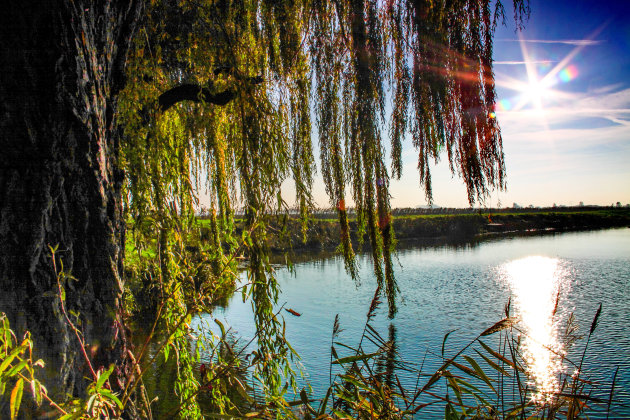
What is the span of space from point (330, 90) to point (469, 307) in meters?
7.48

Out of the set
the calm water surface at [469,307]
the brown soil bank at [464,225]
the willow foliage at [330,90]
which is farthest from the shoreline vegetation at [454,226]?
the willow foliage at [330,90]

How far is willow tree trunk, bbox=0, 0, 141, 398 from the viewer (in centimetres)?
157

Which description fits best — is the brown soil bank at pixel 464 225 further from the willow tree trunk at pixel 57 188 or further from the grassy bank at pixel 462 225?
the willow tree trunk at pixel 57 188

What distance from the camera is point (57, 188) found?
5.46 ft

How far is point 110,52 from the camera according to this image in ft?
6.42

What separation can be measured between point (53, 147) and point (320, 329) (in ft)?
22.3

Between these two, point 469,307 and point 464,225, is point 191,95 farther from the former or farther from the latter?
point 464,225

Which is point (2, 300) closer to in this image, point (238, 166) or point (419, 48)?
point (238, 166)

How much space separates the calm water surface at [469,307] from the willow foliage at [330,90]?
5.15 feet

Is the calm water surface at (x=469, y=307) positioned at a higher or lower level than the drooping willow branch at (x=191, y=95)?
lower

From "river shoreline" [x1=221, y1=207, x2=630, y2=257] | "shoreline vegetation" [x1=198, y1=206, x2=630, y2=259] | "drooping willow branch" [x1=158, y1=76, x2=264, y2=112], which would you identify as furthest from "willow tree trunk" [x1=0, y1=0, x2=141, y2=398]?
"river shoreline" [x1=221, y1=207, x2=630, y2=257]

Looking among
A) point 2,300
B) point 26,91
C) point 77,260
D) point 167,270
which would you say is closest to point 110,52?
point 26,91

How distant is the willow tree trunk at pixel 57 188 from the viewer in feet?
5.14

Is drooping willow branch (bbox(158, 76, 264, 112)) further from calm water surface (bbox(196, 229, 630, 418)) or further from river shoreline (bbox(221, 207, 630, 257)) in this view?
river shoreline (bbox(221, 207, 630, 257))
